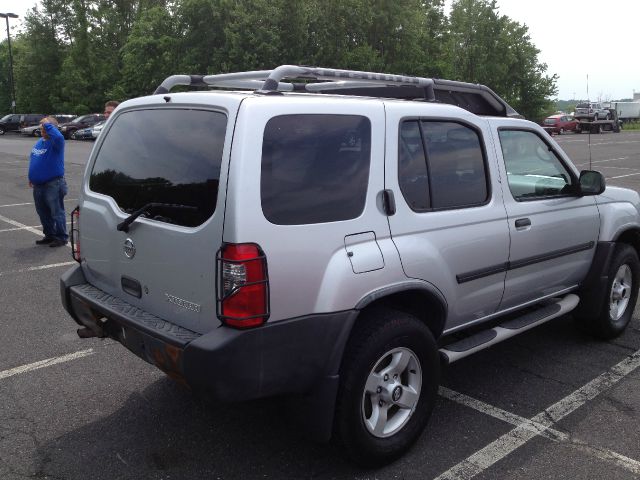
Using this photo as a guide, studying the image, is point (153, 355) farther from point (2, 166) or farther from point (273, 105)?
point (2, 166)

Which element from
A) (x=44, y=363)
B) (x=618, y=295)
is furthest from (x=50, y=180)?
(x=618, y=295)

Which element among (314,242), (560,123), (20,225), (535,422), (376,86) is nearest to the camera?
(314,242)

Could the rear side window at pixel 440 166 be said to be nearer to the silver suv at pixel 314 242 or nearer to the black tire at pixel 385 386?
the silver suv at pixel 314 242

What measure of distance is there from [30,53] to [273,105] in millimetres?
60508

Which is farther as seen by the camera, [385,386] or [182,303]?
[385,386]

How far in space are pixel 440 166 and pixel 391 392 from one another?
4.16 ft

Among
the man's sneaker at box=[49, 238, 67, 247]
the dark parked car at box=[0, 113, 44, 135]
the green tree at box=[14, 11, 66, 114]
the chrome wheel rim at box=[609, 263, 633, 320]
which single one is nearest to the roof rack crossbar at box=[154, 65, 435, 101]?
the chrome wheel rim at box=[609, 263, 633, 320]

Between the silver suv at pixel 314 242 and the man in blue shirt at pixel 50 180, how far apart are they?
5.06m

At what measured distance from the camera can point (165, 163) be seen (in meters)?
3.03

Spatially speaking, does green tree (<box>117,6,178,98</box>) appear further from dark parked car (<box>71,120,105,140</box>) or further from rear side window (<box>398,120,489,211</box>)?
rear side window (<box>398,120,489,211</box>)

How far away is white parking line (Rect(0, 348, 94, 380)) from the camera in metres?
4.18

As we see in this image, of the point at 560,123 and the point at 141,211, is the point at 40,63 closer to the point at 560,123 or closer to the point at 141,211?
the point at 560,123

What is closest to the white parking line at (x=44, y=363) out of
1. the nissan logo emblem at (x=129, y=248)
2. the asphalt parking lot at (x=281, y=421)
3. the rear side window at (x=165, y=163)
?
the asphalt parking lot at (x=281, y=421)

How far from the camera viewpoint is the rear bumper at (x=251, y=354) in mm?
2561
